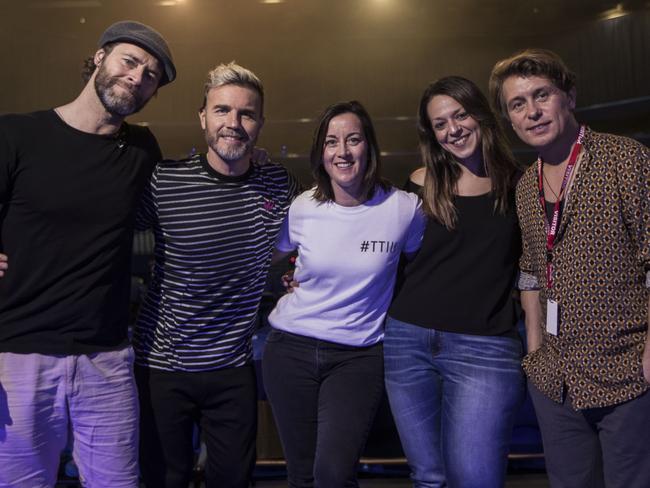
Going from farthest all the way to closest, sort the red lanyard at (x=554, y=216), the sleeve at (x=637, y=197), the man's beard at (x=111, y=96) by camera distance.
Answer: the man's beard at (x=111, y=96), the red lanyard at (x=554, y=216), the sleeve at (x=637, y=197)

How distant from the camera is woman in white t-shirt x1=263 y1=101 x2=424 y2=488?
1.85m

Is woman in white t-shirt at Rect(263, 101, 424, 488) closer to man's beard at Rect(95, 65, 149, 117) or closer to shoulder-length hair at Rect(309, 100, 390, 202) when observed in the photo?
shoulder-length hair at Rect(309, 100, 390, 202)

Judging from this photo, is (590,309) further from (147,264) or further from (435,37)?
(435,37)

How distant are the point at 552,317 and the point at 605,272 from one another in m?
0.19

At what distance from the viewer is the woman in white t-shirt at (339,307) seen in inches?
72.8

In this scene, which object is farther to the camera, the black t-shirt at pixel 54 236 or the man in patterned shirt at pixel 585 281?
the black t-shirt at pixel 54 236

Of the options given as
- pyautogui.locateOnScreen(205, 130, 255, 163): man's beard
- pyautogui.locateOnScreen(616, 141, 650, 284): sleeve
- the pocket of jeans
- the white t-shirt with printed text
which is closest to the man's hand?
the white t-shirt with printed text

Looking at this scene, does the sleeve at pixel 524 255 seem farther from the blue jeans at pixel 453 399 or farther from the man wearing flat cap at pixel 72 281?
the man wearing flat cap at pixel 72 281

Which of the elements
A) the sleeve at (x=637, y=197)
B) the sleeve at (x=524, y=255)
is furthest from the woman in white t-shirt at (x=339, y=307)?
the sleeve at (x=637, y=197)

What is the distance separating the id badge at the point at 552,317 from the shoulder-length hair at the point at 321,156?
0.64m

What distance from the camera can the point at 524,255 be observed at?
1.83 meters

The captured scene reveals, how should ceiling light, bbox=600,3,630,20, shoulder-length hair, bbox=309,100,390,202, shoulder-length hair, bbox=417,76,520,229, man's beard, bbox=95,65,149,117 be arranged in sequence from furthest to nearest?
ceiling light, bbox=600,3,630,20 < shoulder-length hair, bbox=309,100,390,202 < shoulder-length hair, bbox=417,76,520,229 < man's beard, bbox=95,65,149,117

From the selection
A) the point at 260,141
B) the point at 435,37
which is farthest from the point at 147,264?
the point at 435,37

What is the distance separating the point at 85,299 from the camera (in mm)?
1698
